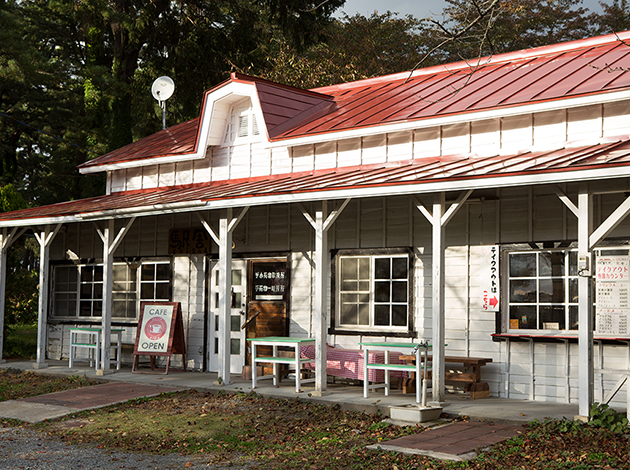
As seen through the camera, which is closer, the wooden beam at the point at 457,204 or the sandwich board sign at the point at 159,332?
the wooden beam at the point at 457,204

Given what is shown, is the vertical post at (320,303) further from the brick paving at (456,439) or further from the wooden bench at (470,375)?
the brick paving at (456,439)

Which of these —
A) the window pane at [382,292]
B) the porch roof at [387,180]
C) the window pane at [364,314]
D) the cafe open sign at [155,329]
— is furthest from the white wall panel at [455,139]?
the cafe open sign at [155,329]

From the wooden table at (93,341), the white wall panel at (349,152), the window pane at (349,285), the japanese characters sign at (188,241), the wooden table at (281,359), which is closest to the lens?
the wooden table at (281,359)

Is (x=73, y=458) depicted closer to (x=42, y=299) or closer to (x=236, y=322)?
(x=236, y=322)

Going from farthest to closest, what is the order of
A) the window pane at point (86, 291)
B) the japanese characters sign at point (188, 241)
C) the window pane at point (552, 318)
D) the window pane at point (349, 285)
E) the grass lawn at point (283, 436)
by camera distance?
1. the window pane at point (86, 291)
2. the japanese characters sign at point (188, 241)
3. the window pane at point (349, 285)
4. the window pane at point (552, 318)
5. the grass lawn at point (283, 436)

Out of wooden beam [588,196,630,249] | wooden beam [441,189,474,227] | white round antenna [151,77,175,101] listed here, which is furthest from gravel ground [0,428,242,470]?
white round antenna [151,77,175,101]

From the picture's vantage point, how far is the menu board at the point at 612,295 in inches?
355

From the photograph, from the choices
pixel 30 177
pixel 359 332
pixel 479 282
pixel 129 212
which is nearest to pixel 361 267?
pixel 359 332

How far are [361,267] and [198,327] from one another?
154 inches

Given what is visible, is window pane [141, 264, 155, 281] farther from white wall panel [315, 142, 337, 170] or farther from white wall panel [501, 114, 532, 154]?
white wall panel [501, 114, 532, 154]

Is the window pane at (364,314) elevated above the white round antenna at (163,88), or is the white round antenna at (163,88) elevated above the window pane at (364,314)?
the white round antenna at (163,88)

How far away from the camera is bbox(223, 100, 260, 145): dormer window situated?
1359 cm

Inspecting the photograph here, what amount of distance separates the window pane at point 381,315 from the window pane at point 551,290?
246cm

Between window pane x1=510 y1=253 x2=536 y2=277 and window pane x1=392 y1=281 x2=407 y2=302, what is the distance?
175 centimetres
